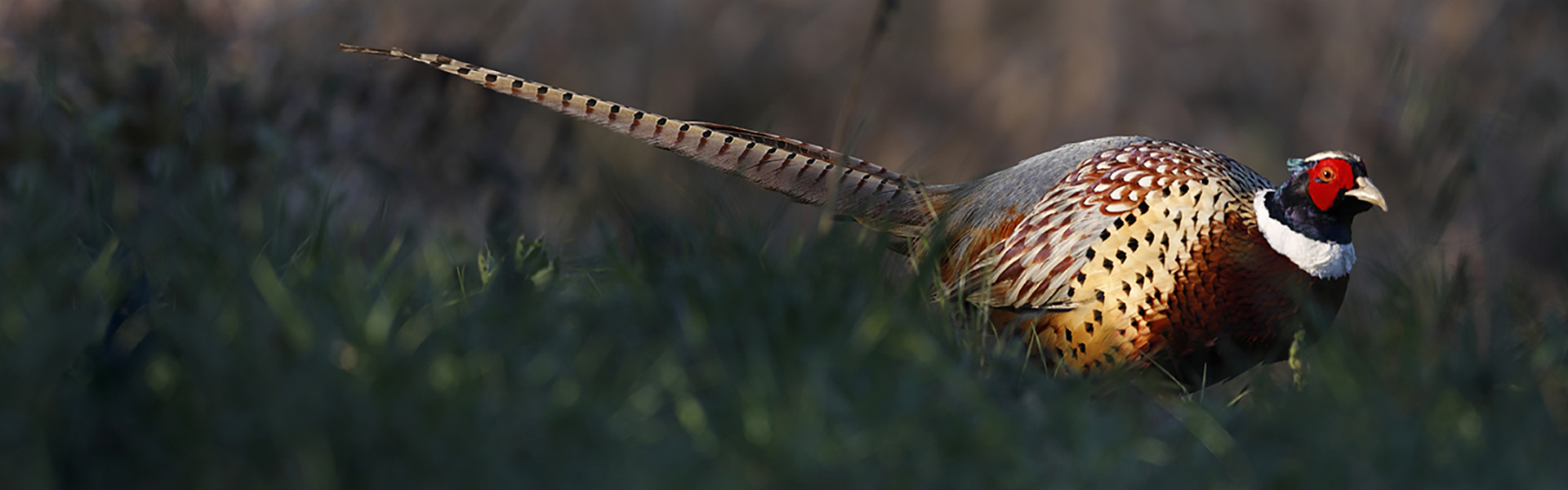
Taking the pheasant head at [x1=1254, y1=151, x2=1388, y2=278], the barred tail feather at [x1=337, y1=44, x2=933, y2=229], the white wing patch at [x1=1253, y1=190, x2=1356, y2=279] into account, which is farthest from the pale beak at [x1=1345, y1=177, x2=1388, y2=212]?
the barred tail feather at [x1=337, y1=44, x2=933, y2=229]

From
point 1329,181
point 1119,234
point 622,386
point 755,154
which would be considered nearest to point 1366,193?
point 1329,181

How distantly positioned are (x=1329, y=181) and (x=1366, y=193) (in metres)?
0.10

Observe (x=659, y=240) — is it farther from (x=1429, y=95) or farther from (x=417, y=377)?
(x=1429, y=95)

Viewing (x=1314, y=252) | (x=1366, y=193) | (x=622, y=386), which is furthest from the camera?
(x=1314, y=252)

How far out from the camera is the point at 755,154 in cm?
312

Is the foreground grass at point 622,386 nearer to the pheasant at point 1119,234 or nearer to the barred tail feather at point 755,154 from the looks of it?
the pheasant at point 1119,234

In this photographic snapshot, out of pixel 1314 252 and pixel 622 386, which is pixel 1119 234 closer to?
pixel 1314 252

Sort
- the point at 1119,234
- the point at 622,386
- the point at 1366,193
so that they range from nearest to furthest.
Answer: the point at 622,386 → the point at 1366,193 → the point at 1119,234

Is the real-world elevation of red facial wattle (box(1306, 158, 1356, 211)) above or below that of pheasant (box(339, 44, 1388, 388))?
above

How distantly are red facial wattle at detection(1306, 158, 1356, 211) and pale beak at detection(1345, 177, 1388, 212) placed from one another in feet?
0.05

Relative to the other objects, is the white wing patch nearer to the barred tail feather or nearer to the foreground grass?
the foreground grass

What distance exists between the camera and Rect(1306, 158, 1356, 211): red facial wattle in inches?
109

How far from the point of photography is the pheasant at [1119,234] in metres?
2.83

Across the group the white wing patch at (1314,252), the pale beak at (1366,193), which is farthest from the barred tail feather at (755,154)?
the pale beak at (1366,193)
